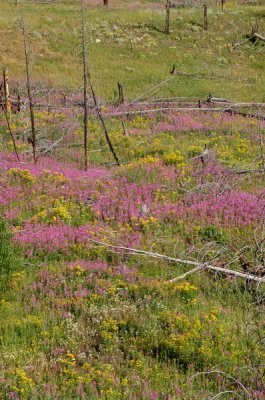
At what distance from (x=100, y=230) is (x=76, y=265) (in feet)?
5.03

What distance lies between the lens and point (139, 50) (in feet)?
127

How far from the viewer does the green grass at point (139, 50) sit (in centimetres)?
3139

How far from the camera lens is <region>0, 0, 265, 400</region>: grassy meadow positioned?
7.29m

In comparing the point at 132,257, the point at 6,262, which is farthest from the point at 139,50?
the point at 6,262

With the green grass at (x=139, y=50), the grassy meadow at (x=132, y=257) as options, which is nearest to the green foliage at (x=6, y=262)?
the grassy meadow at (x=132, y=257)

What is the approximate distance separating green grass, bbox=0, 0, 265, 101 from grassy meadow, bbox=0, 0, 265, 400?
6097mm

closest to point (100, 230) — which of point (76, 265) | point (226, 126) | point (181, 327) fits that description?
point (76, 265)

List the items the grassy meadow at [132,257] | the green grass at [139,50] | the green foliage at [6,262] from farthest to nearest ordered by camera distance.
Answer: the green grass at [139,50]
the green foliage at [6,262]
the grassy meadow at [132,257]

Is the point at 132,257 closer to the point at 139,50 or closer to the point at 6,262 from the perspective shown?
the point at 6,262

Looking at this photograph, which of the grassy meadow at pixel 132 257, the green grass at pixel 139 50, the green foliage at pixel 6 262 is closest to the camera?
the grassy meadow at pixel 132 257

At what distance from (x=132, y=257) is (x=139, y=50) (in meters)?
30.2

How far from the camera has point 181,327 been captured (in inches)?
324

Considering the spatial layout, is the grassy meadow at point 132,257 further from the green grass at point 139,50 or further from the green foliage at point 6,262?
the green grass at point 139,50

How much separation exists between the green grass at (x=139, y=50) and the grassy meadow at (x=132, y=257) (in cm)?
610
